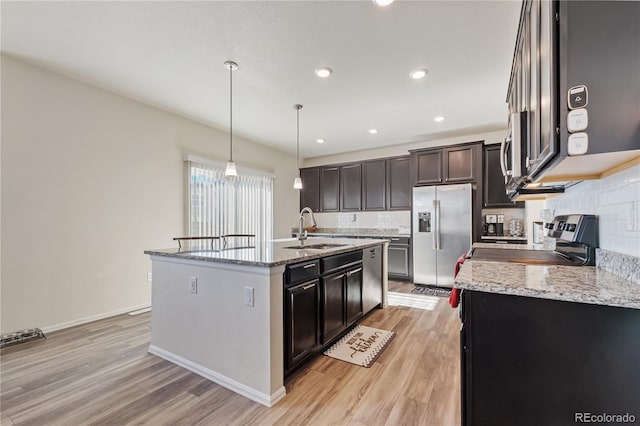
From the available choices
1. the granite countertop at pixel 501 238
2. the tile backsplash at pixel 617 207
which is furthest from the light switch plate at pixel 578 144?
the granite countertop at pixel 501 238

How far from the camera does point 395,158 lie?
17.8ft

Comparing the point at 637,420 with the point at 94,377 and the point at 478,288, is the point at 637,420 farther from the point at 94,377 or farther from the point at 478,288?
the point at 94,377

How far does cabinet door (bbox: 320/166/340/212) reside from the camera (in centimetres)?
612

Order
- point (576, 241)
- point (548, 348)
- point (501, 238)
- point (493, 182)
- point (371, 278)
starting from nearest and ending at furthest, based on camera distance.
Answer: point (548, 348) < point (576, 241) < point (371, 278) < point (501, 238) < point (493, 182)

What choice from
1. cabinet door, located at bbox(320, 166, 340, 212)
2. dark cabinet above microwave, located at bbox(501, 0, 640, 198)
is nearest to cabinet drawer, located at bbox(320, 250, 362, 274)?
dark cabinet above microwave, located at bbox(501, 0, 640, 198)

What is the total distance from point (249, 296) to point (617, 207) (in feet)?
6.48

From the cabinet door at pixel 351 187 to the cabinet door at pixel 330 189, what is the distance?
0.10 metres

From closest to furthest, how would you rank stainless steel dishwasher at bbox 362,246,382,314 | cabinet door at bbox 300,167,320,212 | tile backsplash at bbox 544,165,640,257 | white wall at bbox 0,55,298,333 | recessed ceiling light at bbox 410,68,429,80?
1. tile backsplash at bbox 544,165,640,257
2. white wall at bbox 0,55,298,333
3. recessed ceiling light at bbox 410,68,429,80
4. stainless steel dishwasher at bbox 362,246,382,314
5. cabinet door at bbox 300,167,320,212

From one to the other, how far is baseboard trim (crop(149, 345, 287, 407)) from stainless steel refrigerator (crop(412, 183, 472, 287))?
3417 millimetres

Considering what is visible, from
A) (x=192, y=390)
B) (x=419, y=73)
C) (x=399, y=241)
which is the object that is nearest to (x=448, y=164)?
(x=399, y=241)

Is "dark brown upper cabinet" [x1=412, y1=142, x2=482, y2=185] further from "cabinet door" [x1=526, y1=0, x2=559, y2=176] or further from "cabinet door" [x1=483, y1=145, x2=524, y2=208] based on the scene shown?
"cabinet door" [x1=526, y1=0, x2=559, y2=176]

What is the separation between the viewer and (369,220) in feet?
19.5

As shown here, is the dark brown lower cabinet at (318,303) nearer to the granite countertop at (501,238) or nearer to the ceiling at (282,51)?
the ceiling at (282,51)

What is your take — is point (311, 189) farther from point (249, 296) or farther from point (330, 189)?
point (249, 296)
